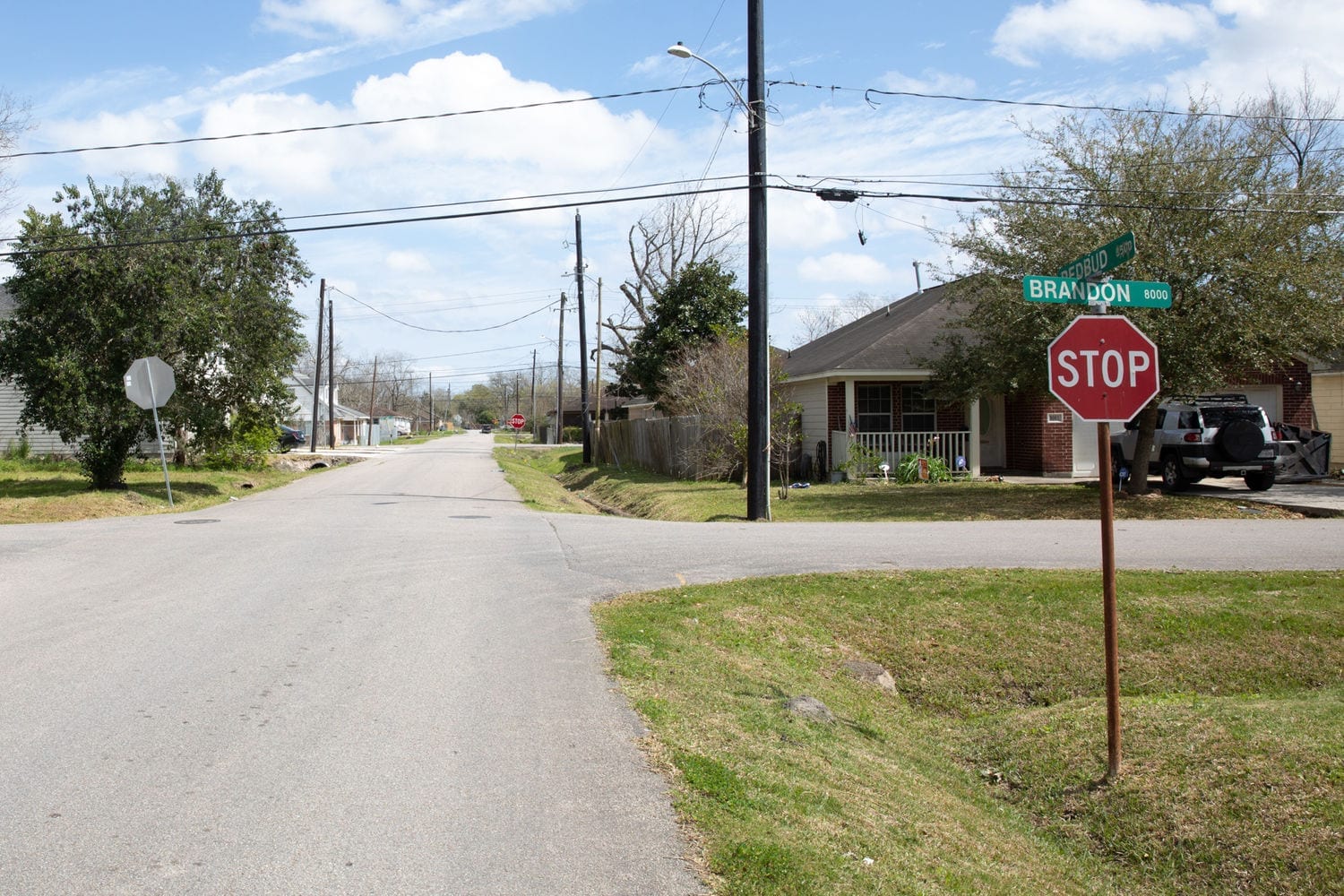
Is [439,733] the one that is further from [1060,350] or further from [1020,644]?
[1020,644]

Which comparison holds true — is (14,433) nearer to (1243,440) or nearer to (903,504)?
(903,504)

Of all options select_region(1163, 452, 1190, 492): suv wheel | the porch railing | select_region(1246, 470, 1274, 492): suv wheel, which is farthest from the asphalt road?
the porch railing

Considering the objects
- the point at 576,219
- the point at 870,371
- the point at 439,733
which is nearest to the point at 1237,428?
the point at 870,371

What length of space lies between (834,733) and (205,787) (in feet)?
12.2

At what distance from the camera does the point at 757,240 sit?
18188mm

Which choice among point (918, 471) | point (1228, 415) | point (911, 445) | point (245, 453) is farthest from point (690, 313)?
point (1228, 415)

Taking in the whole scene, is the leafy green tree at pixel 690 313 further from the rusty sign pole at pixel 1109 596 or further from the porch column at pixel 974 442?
the rusty sign pole at pixel 1109 596

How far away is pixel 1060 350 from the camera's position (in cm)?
625

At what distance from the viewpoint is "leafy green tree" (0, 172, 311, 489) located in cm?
1998

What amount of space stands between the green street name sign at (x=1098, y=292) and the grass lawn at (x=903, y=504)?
1114 cm

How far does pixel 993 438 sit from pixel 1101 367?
22.0m

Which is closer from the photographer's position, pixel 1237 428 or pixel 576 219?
pixel 1237 428

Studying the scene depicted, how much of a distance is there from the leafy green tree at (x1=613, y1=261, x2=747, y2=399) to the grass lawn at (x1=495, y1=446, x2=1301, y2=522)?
7973 millimetres

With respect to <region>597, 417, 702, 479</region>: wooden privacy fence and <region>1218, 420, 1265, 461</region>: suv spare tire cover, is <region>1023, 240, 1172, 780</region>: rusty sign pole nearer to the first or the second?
<region>1218, 420, 1265, 461</region>: suv spare tire cover
